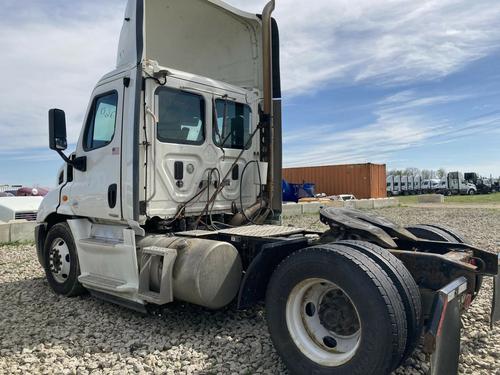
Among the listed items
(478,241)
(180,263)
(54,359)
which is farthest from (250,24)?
(478,241)

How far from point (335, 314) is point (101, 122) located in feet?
11.7

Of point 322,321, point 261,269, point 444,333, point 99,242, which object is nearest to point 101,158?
point 99,242

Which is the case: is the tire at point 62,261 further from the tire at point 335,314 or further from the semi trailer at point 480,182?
the semi trailer at point 480,182

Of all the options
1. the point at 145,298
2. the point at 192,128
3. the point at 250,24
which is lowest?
the point at 145,298

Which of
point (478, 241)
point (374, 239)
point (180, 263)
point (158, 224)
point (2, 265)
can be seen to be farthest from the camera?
point (478, 241)

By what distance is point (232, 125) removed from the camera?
5594mm

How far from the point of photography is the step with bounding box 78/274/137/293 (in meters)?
4.60

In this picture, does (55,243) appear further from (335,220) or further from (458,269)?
(458,269)

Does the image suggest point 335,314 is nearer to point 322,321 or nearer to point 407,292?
point 322,321

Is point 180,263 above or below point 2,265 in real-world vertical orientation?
above

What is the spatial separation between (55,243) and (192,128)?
2.47 meters

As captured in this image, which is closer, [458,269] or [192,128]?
[458,269]

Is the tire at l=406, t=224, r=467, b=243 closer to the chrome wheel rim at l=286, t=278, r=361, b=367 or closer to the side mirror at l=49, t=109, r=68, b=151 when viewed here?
the chrome wheel rim at l=286, t=278, r=361, b=367

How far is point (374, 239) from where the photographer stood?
147 inches
